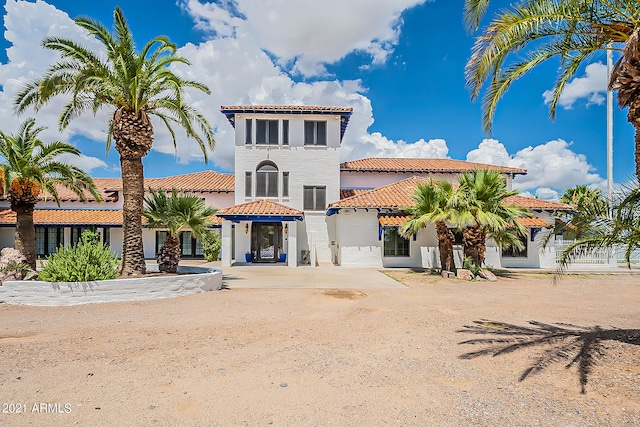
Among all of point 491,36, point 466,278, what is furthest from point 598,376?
point 466,278

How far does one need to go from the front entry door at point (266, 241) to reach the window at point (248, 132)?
5730 mm

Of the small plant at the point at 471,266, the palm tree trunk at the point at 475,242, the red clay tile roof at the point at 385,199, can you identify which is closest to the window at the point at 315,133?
the red clay tile roof at the point at 385,199

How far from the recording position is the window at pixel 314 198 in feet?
81.9

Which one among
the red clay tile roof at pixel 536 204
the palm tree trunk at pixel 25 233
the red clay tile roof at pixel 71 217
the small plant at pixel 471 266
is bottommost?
the small plant at pixel 471 266

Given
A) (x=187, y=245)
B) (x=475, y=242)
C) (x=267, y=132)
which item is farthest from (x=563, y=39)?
(x=187, y=245)

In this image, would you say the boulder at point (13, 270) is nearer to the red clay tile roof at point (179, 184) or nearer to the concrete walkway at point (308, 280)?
the concrete walkway at point (308, 280)

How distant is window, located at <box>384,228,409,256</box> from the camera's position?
22.0 meters

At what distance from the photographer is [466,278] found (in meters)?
16.7

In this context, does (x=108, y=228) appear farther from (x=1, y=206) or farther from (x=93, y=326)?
(x=93, y=326)

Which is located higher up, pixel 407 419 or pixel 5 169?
pixel 5 169

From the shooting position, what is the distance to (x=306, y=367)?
5.69 meters

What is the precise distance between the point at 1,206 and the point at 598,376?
3459cm

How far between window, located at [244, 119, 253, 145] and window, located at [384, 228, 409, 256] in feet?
36.7

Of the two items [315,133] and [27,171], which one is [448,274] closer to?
[315,133]
